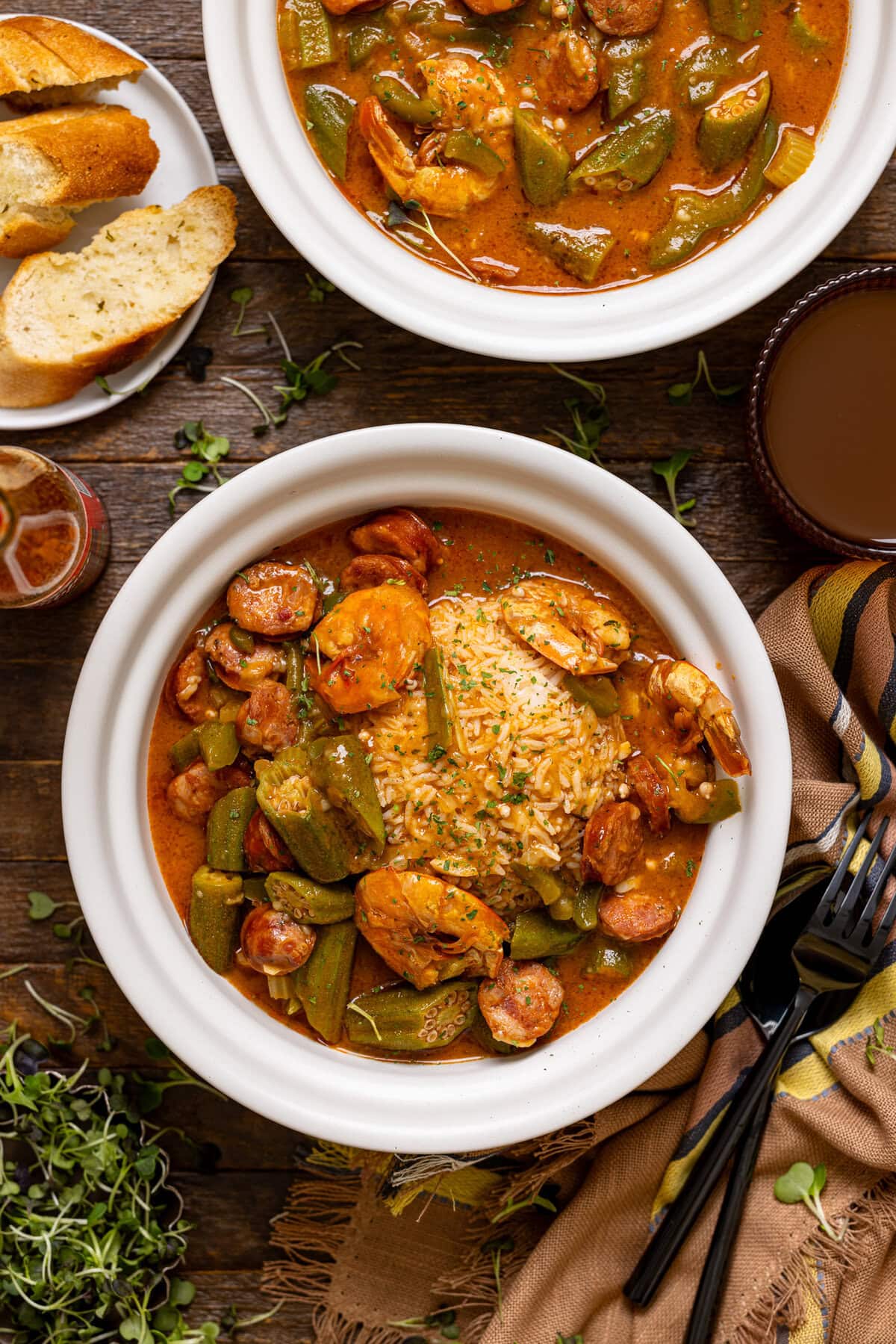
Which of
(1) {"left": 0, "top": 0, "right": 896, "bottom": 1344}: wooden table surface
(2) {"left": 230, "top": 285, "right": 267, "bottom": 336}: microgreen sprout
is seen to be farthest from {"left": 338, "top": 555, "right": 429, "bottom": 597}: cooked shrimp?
(2) {"left": 230, "top": 285, "right": 267, "bottom": 336}: microgreen sprout

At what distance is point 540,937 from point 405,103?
190 cm

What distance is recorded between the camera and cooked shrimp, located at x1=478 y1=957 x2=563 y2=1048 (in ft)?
7.64

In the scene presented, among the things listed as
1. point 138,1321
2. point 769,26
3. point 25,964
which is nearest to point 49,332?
point 25,964

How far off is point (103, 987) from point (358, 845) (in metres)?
0.90

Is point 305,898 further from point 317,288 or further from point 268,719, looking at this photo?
point 317,288

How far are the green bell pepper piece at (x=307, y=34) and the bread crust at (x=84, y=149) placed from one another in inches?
15.6

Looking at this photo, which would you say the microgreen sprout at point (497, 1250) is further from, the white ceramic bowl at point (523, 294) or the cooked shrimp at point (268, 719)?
the white ceramic bowl at point (523, 294)

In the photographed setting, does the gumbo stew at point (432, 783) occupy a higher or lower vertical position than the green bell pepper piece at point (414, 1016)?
higher

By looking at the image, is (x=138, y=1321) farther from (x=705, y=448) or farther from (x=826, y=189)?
(x=826, y=189)

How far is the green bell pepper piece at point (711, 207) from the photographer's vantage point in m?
2.44

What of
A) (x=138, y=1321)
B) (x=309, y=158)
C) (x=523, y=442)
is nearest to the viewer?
(x=523, y=442)

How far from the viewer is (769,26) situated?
2.42m

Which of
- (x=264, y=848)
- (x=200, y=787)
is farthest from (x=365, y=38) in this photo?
(x=264, y=848)

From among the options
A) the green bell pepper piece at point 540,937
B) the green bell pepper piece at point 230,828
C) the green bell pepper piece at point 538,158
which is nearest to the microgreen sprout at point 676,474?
the green bell pepper piece at point 538,158
